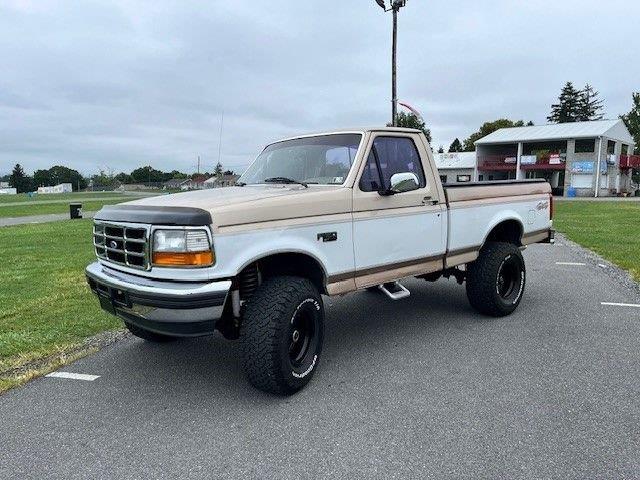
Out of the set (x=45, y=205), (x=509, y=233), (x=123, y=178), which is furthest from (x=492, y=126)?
(x=123, y=178)

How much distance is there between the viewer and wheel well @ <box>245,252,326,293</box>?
3.92 m

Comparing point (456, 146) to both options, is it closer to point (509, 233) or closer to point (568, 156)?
point (568, 156)

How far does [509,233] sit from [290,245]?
139 inches

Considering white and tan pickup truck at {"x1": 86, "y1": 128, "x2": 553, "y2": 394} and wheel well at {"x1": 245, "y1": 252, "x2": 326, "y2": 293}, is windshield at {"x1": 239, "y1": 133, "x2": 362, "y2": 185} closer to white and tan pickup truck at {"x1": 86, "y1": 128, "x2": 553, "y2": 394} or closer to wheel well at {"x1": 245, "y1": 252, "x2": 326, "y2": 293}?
white and tan pickup truck at {"x1": 86, "y1": 128, "x2": 553, "y2": 394}

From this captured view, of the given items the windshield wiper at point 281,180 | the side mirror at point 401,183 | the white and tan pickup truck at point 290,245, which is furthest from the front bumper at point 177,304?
the side mirror at point 401,183

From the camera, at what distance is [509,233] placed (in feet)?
20.2

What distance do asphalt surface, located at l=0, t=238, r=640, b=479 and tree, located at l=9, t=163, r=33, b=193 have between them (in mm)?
123552

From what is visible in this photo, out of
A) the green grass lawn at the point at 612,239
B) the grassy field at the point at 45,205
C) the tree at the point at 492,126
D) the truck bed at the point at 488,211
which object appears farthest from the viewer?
the tree at the point at 492,126

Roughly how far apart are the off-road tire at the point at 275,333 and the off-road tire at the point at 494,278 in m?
2.44

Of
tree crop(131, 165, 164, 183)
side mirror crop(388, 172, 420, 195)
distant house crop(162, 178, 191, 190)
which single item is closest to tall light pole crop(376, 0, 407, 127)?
side mirror crop(388, 172, 420, 195)

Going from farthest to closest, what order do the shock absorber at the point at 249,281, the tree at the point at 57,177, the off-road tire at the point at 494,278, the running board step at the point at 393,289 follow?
1. the tree at the point at 57,177
2. the off-road tire at the point at 494,278
3. the running board step at the point at 393,289
4. the shock absorber at the point at 249,281

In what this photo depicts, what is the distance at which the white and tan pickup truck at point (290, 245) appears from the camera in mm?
3334

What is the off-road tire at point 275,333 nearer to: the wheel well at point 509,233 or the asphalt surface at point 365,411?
the asphalt surface at point 365,411

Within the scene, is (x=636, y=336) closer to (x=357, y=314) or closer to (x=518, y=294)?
(x=518, y=294)
